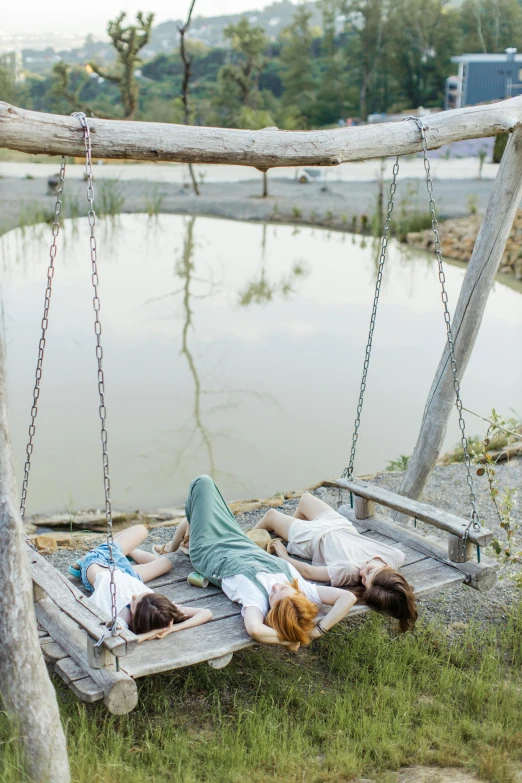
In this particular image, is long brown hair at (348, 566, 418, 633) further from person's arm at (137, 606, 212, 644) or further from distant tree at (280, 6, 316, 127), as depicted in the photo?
distant tree at (280, 6, 316, 127)

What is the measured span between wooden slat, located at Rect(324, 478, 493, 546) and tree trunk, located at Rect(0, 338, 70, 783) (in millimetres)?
1854

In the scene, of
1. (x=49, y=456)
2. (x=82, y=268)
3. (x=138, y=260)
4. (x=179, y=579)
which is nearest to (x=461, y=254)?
(x=138, y=260)

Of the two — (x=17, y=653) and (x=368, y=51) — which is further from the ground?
(x=368, y=51)

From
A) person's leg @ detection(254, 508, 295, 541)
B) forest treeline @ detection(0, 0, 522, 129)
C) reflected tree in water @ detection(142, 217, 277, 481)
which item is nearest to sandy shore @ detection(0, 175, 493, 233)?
reflected tree in water @ detection(142, 217, 277, 481)

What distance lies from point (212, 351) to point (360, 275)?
13.1ft

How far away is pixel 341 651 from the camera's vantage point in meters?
3.62

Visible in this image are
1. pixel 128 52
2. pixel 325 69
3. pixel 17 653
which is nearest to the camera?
pixel 17 653

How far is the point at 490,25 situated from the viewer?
27.3 metres

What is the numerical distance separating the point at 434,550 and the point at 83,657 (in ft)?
5.43

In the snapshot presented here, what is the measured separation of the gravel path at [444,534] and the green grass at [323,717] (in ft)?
1.00

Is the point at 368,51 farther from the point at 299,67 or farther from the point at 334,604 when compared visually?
the point at 334,604

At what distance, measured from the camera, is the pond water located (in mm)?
6242

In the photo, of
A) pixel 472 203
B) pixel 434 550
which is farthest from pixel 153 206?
pixel 434 550

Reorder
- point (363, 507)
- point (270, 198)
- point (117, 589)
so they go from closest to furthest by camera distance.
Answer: point (117, 589) → point (363, 507) → point (270, 198)
